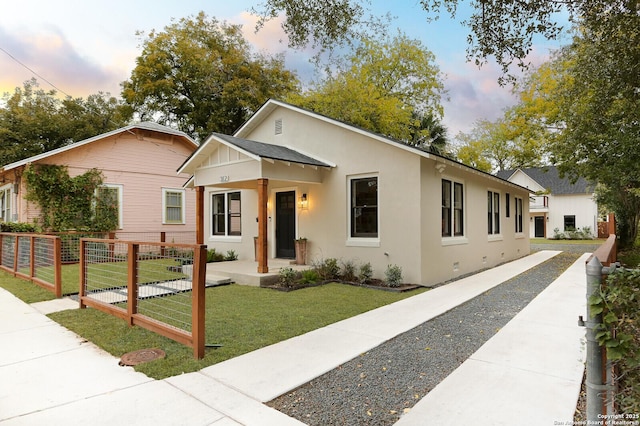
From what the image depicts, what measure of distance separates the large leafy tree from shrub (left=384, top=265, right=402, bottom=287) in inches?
872

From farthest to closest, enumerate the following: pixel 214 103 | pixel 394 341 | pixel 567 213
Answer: pixel 567 213 → pixel 214 103 → pixel 394 341

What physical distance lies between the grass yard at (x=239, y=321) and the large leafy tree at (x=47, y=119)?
70.4 ft

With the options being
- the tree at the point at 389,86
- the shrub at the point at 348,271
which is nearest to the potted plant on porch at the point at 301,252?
the shrub at the point at 348,271

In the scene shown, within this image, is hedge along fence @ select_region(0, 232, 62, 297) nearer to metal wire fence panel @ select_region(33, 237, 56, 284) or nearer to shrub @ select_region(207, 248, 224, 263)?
metal wire fence panel @ select_region(33, 237, 56, 284)

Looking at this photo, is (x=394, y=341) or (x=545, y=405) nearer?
(x=545, y=405)

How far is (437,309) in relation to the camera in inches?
239

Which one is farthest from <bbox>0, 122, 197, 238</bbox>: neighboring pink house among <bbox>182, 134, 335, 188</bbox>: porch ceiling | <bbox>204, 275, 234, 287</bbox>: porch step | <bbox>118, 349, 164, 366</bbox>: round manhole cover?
<bbox>118, 349, 164, 366</bbox>: round manhole cover

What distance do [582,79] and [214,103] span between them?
2037 cm

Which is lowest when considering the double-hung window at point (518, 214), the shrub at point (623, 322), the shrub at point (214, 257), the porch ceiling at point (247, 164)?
the shrub at point (214, 257)

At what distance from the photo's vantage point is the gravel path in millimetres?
2865

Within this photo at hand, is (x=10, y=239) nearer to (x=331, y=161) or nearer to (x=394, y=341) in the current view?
(x=331, y=161)

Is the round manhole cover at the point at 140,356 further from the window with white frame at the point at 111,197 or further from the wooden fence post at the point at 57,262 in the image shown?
the window with white frame at the point at 111,197

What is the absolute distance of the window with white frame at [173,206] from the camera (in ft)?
54.7

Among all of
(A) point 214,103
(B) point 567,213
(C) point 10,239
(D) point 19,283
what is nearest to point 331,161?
(D) point 19,283
